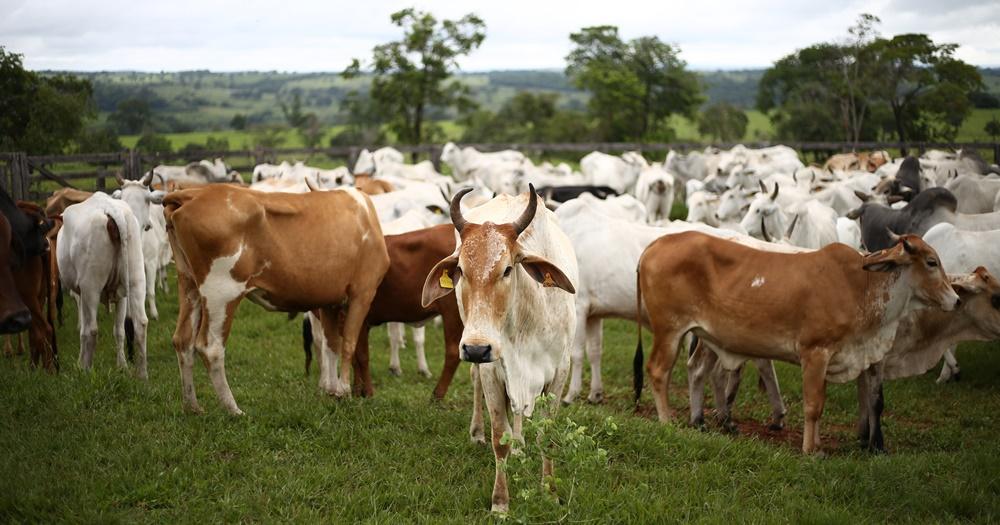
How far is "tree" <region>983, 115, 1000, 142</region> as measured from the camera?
22.9 meters

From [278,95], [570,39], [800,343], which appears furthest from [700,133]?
[800,343]

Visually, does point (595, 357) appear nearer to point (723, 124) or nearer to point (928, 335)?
point (928, 335)

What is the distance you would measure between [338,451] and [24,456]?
80.5 inches

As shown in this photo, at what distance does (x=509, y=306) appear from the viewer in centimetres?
534

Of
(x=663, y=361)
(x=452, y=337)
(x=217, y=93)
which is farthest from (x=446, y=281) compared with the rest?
(x=217, y=93)

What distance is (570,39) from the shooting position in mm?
48094

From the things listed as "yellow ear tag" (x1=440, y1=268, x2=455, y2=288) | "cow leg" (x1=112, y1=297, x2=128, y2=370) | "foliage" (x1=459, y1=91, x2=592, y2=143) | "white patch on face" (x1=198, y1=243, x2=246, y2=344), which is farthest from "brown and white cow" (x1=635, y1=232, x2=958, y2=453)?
"foliage" (x1=459, y1=91, x2=592, y2=143)

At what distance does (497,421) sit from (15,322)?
11.8 ft

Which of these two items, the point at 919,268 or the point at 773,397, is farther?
the point at 773,397

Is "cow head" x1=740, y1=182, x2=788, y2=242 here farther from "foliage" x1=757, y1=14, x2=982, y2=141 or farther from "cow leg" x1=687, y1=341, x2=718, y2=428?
"foliage" x1=757, y1=14, x2=982, y2=141

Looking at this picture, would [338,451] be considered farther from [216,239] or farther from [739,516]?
[739,516]

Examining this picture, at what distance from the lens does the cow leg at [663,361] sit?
8086 millimetres

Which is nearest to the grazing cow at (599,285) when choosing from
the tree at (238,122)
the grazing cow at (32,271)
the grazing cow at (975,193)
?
the grazing cow at (32,271)

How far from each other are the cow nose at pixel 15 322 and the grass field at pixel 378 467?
0.69 metres
